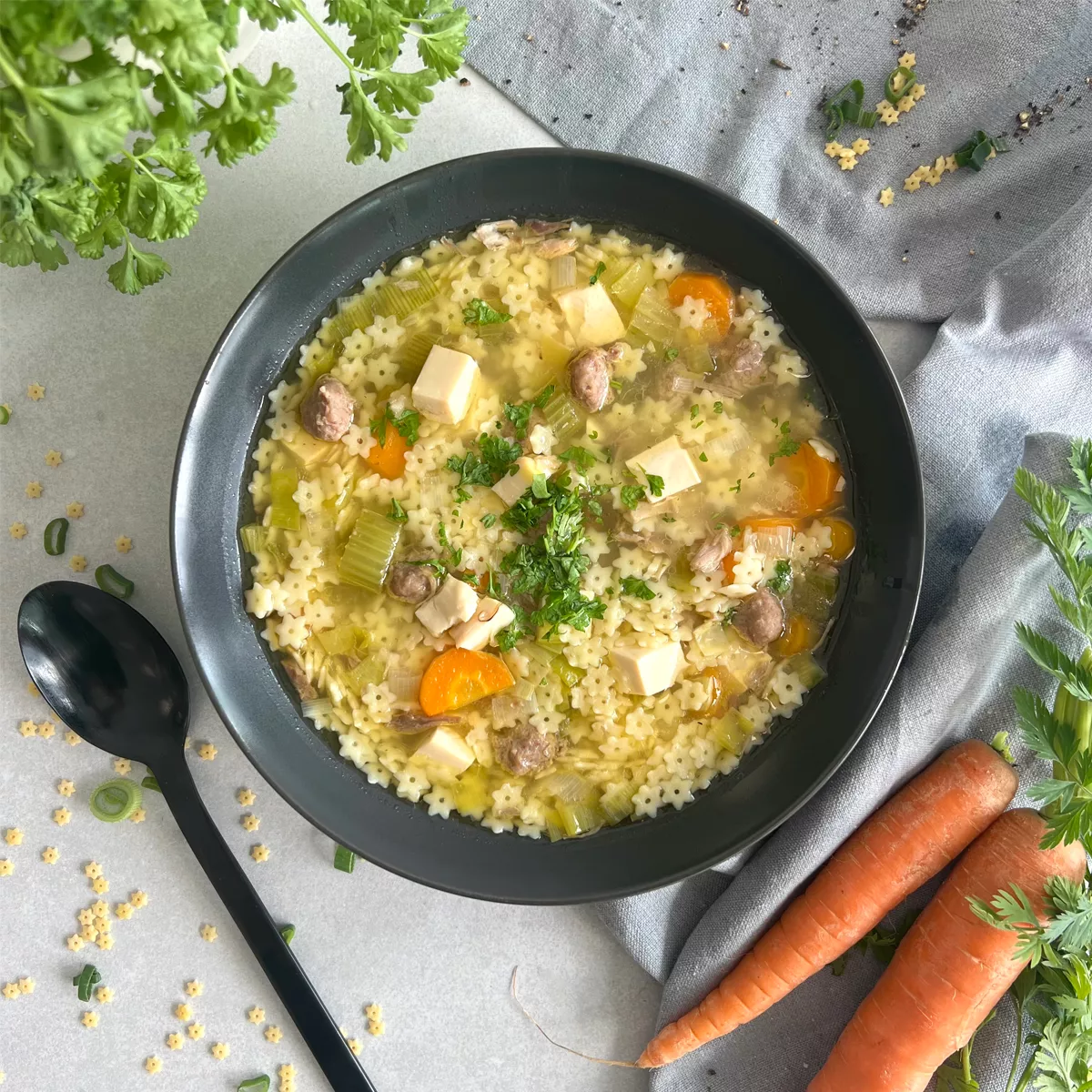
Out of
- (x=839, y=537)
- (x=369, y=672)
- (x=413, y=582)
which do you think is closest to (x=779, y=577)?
(x=839, y=537)

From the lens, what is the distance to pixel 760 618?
3637mm

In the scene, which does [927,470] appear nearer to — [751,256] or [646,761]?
[751,256]

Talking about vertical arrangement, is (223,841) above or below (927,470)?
below

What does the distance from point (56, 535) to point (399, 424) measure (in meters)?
1.60

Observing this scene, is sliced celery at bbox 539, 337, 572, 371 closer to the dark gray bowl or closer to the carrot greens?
the dark gray bowl

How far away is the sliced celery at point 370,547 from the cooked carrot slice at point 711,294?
141 cm

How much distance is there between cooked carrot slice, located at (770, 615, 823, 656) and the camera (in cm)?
380

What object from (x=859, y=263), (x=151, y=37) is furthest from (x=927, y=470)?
(x=151, y=37)

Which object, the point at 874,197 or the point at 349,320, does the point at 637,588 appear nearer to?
the point at 349,320

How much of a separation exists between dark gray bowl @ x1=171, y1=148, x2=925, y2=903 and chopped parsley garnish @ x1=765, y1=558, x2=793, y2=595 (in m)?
0.27

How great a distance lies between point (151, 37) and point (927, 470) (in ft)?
10.3

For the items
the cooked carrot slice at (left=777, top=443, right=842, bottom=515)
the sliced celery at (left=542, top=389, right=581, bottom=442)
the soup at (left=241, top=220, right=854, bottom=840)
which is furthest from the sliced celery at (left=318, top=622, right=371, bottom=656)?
the cooked carrot slice at (left=777, top=443, right=842, bottom=515)

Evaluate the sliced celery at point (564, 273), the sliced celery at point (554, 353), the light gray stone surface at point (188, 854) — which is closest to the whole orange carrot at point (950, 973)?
the light gray stone surface at point (188, 854)

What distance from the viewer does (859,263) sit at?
4.13m
